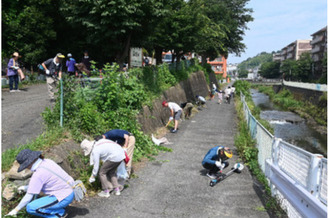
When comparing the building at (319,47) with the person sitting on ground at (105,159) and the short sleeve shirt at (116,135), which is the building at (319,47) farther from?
the person sitting on ground at (105,159)

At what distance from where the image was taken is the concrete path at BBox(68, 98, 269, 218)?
5.23 metres

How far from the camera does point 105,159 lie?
5.69 m

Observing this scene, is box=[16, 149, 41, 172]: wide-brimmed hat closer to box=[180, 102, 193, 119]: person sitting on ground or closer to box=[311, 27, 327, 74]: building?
box=[180, 102, 193, 119]: person sitting on ground

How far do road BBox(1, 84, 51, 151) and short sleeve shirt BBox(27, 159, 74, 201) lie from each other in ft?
8.12

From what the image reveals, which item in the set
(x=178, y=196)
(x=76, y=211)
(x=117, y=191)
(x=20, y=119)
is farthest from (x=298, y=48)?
(x=76, y=211)

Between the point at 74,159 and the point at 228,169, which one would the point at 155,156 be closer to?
the point at 228,169

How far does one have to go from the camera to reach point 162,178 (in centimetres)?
709

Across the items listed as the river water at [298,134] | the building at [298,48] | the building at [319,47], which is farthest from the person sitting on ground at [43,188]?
the building at [298,48]

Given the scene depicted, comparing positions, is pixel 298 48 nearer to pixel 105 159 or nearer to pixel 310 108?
pixel 310 108

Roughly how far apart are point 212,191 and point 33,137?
14.9 feet

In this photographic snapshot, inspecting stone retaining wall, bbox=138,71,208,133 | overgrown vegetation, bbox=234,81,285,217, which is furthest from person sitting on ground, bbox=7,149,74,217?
stone retaining wall, bbox=138,71,208,133

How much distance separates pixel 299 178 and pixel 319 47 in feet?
292

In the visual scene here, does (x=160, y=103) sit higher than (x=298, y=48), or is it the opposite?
(x=298, y=48)

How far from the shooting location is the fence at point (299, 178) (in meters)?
3.76
